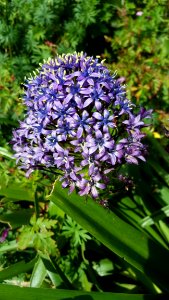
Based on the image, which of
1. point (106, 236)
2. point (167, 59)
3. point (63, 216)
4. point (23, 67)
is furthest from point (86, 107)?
point (167, 59)

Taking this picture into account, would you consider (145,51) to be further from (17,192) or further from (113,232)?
(113,232)

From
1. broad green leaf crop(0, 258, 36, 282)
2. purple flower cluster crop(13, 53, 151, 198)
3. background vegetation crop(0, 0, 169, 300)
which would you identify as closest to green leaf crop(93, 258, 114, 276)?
background vegetation crop(0, 0, 169, 300)

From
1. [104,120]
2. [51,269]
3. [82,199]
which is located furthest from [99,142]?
[51,269]

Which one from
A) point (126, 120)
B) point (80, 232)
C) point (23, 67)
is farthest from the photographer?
point (23, 67)

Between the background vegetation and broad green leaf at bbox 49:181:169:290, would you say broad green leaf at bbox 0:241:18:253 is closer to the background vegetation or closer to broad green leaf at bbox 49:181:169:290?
the background vegetation

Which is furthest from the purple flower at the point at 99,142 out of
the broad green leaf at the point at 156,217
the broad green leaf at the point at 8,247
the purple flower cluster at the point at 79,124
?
the broad green leaf at the point at 8,247

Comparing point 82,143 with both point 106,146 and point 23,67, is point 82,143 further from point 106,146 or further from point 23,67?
point 23,67

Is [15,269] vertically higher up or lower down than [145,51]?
lower down
